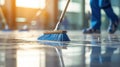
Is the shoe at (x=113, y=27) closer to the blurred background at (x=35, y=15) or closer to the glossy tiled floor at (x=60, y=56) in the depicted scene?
the glossy tiled floor at (x=60, y=56)

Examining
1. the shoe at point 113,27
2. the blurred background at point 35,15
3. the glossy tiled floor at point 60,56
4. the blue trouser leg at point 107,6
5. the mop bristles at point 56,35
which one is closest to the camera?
the glossy tiled floor at point 60,56

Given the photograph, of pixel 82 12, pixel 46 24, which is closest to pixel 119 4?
pixel 82 12

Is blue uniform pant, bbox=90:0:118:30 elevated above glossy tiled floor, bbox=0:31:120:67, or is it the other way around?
glossy tiled floor, bbox=0:31:120:67

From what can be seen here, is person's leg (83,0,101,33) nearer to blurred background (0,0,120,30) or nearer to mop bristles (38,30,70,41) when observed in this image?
mop bristles (38,30,70,41)

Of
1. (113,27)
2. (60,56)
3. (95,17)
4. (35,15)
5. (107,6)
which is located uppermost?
(60,56)

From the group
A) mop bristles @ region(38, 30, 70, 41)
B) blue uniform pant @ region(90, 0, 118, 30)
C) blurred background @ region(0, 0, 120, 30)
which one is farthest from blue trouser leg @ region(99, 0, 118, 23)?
blurred background @ region(0, 0, 120, 30)

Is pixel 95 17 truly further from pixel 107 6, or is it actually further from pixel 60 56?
pixel 60 56

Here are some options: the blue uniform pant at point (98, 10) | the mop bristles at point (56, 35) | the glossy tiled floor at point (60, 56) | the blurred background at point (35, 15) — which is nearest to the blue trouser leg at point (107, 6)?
the blue uniform pant at point (98, 10)

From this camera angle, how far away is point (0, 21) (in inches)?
370

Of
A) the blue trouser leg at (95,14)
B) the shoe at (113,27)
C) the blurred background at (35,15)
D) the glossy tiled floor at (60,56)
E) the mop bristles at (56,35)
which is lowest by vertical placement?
the blurred background at (35,15)

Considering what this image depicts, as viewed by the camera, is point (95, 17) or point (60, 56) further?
point (95, 17)

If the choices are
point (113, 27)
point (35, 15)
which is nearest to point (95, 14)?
point (113, 27)

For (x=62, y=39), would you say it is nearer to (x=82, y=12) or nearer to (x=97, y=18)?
(x=97, y=18)

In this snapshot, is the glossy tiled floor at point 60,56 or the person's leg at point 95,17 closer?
the glossy tiled floor at point 60,56
